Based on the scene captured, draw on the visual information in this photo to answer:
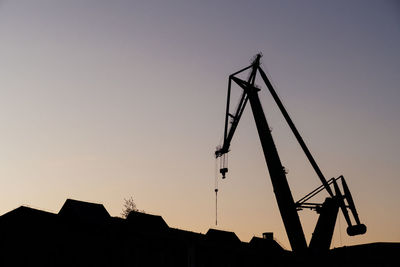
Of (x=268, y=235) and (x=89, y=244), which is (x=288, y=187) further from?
(x=268, y=235)

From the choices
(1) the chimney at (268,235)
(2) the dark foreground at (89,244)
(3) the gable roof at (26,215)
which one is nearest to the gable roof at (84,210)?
(3) the gable roof at (26,215)

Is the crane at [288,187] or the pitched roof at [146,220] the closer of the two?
the crane at [288,187]

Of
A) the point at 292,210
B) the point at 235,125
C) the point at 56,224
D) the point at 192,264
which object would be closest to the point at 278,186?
the point at 292,210

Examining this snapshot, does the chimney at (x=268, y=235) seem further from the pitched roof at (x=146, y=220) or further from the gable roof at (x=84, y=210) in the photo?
the gable roof at (x=84, y=210)

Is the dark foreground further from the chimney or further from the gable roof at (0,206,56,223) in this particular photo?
the chimney

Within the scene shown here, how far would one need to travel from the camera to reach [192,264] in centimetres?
2489

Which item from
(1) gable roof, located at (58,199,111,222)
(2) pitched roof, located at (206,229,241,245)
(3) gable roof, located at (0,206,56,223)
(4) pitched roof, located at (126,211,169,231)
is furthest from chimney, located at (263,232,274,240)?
(3) gable roof, located at (0,206,56,223)

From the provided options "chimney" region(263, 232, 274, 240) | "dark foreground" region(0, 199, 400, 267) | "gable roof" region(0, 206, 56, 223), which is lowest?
"dark foreground" region(0, 199, 400, 267)

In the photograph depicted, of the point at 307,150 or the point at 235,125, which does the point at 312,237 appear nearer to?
the point at 307,150

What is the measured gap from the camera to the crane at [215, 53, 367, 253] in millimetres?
28766

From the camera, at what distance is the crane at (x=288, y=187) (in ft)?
94.4

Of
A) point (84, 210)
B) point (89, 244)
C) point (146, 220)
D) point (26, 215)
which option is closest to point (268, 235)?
point (146, 220)

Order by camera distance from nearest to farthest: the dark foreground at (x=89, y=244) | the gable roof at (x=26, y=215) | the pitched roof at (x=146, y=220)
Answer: the dark foreground at (x=89, y=244), the gable roof at (x=26, y=215), the pitched roof at (x=146, y=220)

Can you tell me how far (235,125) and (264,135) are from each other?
2650 mm
